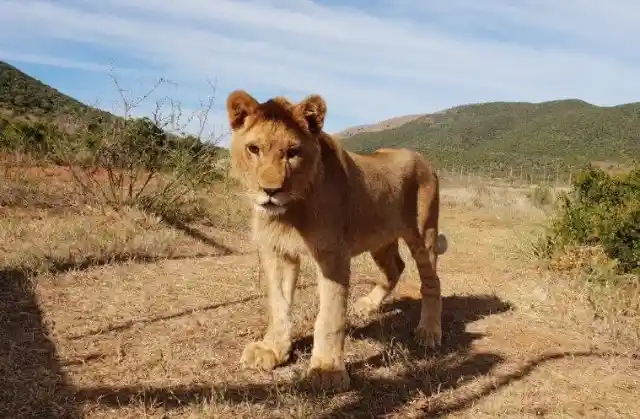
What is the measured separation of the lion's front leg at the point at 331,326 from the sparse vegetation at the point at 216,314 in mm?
142

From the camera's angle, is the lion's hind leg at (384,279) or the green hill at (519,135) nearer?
the lion's hind leg at (384,279)

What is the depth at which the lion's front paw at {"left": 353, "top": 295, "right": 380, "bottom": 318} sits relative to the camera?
565 cm

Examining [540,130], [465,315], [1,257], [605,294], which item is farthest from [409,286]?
[540,130]

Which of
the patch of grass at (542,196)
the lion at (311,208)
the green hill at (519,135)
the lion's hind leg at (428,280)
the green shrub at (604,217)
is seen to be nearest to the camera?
the lion at (311,208)

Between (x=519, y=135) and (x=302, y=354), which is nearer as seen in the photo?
(x=302, y=354)

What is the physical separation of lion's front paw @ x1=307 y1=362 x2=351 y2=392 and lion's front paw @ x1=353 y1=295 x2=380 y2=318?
1756 mm

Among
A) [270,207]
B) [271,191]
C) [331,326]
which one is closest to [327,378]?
[331,326]

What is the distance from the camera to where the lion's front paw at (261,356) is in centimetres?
409

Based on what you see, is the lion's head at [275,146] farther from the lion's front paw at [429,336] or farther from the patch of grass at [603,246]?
the patch of grass at [603,246]

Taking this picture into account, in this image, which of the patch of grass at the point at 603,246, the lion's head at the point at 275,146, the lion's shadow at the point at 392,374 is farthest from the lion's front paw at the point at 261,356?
the patch of grass at the point at 603,246

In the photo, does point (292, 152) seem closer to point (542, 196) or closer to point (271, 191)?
point (271, 191)

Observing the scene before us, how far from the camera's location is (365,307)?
18.7ft

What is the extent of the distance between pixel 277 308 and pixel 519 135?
7342 cm

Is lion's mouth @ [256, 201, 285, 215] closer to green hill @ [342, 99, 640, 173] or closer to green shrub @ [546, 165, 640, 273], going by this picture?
green shrub @ [546, 165, 640, 273]
